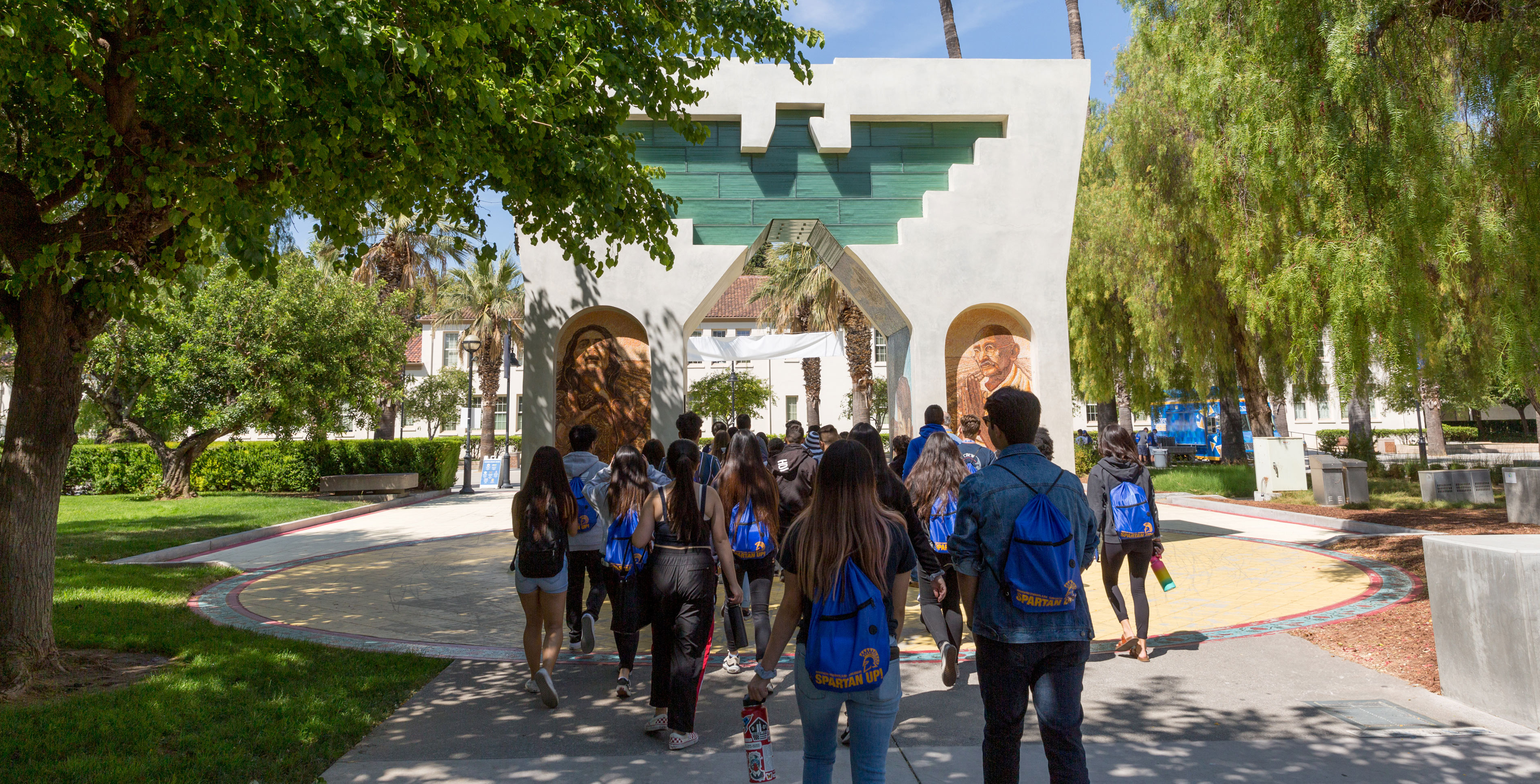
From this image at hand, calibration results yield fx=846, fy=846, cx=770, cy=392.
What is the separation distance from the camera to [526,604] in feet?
18.6

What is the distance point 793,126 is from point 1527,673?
1016 cm

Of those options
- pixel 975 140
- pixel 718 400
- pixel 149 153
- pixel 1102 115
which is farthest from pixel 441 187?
pixel 718 400

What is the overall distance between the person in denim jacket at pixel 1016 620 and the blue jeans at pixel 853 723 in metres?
0.48

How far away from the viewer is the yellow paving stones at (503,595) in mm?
7711

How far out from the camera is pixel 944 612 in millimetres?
5793

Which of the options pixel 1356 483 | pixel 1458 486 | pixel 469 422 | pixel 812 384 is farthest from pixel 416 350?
pixel 1458 486

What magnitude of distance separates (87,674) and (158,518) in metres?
12.8

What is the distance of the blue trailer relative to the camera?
3650cm

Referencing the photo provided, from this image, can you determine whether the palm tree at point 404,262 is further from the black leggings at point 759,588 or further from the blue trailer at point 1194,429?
the blue trailer at point 1194,429

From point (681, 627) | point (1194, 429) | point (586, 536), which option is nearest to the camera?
point (681, 627)

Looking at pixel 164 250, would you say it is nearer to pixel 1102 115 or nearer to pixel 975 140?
pixel 975 140

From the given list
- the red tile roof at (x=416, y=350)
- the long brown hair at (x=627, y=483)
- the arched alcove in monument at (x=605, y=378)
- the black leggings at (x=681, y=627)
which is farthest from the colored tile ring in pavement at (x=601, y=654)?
the red tile roof at (x=416, y=350)

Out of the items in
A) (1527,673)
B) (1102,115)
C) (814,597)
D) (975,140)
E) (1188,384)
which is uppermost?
(1102,115)

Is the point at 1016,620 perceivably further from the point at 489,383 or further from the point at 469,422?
the point at 489,383
